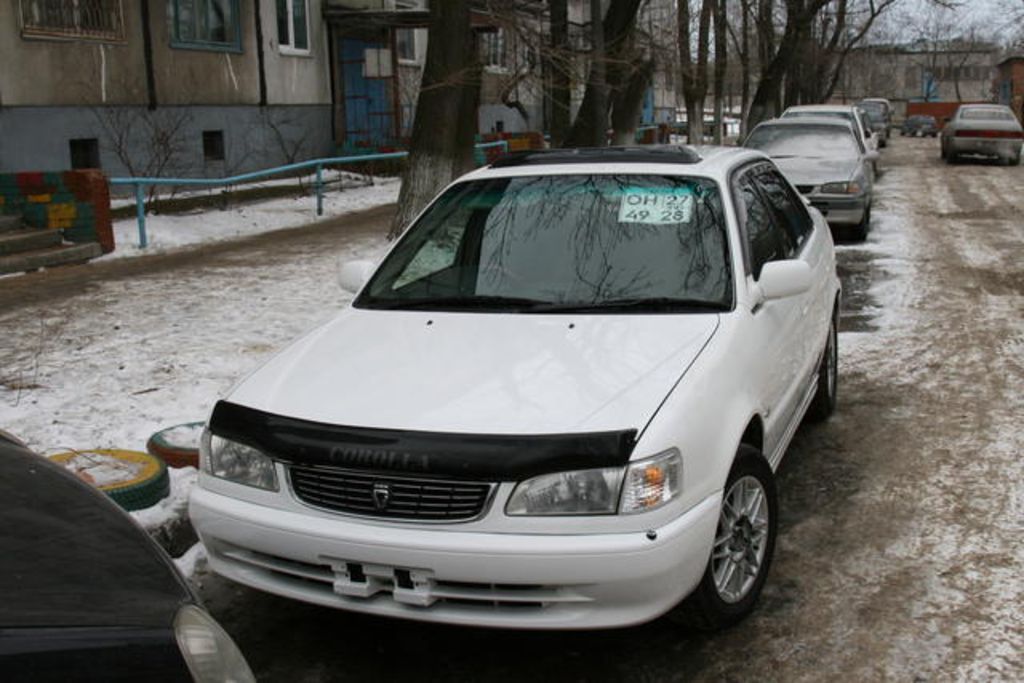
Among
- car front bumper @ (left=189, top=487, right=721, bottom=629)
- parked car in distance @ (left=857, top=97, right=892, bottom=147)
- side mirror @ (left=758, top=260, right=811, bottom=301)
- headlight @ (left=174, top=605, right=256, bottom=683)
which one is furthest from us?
parked car in distance @ (left=857, top=97, right=892, bottom=147)

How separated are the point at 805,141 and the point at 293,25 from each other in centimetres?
1159

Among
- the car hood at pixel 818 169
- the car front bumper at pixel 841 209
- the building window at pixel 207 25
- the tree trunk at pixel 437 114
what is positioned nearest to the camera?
the tree trunk at pixel 437 114

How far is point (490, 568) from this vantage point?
10.4 feet

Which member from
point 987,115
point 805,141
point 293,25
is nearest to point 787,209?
point 805,141

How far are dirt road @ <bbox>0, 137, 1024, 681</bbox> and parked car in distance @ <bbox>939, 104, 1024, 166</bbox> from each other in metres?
19.3

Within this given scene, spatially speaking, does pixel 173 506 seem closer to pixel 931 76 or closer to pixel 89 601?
pixel 89 601

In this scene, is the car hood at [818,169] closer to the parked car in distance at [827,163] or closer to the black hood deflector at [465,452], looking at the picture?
the parked car in distance at [827,163]

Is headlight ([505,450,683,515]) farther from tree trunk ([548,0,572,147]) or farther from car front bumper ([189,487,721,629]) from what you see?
tree trunk ([548,0,572,147])

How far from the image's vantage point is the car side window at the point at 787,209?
5.44m

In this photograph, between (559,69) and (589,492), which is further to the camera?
(559,69)

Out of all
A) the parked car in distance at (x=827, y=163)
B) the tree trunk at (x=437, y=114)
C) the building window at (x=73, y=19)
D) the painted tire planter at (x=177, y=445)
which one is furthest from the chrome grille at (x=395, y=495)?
the building window at (x=73, y=19)

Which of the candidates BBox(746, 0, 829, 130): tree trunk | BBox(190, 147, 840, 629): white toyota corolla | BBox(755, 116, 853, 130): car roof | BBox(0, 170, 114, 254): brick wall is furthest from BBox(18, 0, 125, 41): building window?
BBox(746, 0, 829, 130): tree trunk

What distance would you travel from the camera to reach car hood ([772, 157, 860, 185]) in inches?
518

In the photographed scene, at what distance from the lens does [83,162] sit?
53.8 feet
